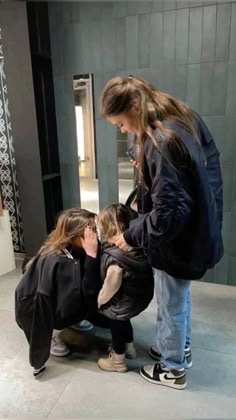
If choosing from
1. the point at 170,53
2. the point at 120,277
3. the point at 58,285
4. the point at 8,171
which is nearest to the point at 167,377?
the point at 120,277

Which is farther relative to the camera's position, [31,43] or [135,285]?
[31,43]

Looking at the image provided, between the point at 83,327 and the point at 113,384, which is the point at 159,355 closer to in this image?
the point at 113,384

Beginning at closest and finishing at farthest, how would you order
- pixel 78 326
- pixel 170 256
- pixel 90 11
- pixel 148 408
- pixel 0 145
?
pixel 170 256 < pixel 148 408 < pixel 78 326 < pixel 90 11 < pixel 0 145

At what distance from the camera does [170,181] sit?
1035mm

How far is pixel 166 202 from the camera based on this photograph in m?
1.05

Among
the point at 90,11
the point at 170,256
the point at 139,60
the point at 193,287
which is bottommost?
the point at 193,287

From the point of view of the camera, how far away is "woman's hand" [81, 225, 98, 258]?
57.1 inches

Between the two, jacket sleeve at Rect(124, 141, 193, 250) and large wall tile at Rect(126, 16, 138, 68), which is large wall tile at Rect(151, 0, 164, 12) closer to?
large wall tile at Rect(126, 16, 138, 68)

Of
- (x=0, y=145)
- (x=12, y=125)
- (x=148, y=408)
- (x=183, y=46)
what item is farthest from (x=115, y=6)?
(x=148, y=408)

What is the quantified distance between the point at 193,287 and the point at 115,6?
6.38 feet

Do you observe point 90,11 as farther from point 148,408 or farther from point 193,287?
point 148,408

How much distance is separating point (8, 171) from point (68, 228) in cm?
136

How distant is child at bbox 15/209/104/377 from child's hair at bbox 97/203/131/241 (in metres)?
0.06

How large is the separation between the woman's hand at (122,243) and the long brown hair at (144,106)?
1.21ft
